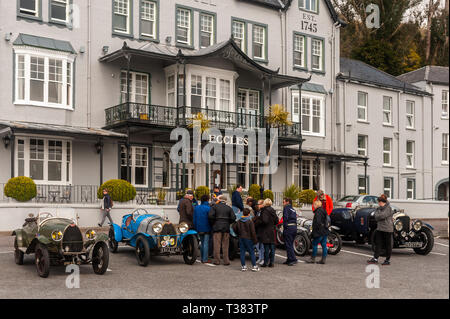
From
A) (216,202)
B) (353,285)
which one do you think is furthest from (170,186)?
(353,285)

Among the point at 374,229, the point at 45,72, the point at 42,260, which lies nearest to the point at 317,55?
the point at 45,72

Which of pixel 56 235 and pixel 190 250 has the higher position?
pixel 56 235

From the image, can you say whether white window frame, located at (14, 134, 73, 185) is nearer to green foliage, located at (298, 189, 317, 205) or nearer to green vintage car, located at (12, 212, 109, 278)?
green foliage, located at (298, 189, 317, 205)

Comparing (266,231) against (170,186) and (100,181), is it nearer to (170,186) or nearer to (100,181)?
(100,181)

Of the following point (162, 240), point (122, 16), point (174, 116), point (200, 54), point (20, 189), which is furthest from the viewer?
point (122, 16)

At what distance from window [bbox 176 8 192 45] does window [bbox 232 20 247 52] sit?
2952mm

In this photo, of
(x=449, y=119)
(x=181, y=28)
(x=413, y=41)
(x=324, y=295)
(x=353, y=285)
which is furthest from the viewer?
(x=413, y=41)

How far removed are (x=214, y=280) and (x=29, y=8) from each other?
17362 mm

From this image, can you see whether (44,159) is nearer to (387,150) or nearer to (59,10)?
(59,10)

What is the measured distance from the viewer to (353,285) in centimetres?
1074

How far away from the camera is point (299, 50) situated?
1309 inches

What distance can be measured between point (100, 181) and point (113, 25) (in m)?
7.40

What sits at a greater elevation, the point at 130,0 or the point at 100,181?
the point at 130,0

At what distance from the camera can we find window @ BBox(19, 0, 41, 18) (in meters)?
23.9
